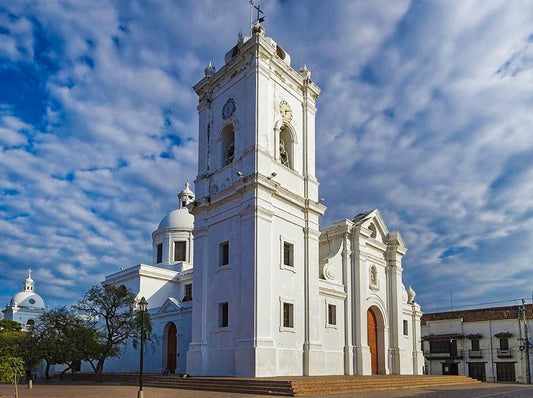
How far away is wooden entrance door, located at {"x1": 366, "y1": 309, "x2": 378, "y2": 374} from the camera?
3178 centimetres

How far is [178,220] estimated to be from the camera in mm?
42281

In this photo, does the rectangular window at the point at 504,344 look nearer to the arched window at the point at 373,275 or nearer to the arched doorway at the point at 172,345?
the arched window at the point at 373,275

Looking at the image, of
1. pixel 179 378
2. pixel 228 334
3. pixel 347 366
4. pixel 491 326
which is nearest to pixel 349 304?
pixel 347 366

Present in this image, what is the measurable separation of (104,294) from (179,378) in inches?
359

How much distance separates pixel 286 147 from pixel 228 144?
310 cm

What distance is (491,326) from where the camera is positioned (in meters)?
50.5

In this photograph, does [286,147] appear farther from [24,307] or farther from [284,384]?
[24,307]

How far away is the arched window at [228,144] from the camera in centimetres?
2786

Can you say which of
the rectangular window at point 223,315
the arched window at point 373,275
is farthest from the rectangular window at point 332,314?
the rectangular window at point 223,315

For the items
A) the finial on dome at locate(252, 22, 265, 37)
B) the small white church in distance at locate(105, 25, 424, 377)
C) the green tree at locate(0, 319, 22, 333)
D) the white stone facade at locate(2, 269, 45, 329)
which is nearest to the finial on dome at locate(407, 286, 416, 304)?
the small white church in distance at locate(105, 25, 424, 377)

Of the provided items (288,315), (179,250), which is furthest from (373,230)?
(179,250)

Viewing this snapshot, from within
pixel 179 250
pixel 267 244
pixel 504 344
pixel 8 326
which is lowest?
pixel 504 344

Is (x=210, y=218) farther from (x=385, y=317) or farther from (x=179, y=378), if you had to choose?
(x=385, y=317)

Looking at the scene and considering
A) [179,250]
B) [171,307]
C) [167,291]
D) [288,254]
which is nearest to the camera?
[288,254]
